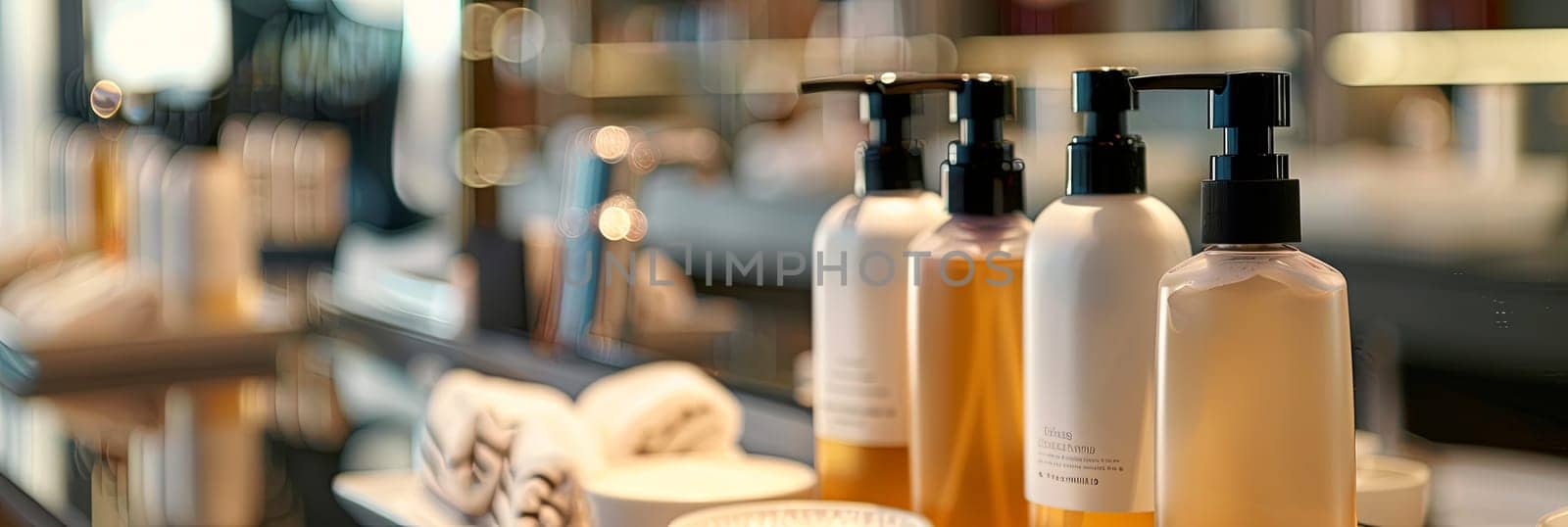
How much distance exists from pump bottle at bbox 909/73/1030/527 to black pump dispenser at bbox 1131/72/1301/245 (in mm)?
90

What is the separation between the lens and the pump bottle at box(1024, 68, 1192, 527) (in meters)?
0.40

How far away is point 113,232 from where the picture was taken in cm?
133

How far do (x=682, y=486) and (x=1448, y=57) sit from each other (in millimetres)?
426

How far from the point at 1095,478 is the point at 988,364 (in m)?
0.06

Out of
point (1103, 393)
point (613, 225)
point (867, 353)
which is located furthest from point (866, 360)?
point (613, 225)

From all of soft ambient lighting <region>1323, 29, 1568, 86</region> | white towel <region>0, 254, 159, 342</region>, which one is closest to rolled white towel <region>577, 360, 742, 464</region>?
soft ambient lighting <region>1323, 29, 1568, 86</region>

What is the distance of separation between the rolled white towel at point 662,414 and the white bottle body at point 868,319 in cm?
10

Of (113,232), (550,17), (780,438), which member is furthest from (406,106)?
(780,438)

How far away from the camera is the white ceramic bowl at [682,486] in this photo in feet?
1.49

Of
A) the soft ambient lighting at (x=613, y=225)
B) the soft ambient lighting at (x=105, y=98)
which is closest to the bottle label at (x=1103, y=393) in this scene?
the soft ambient lighting at (x=613, y=225)

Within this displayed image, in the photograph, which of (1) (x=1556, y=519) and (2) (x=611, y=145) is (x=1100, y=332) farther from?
(2) (x=611, y=145)

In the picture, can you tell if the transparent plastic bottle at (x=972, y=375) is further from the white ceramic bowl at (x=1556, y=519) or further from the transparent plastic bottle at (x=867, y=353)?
the white ceramic bowl at (x=1556, y=519)

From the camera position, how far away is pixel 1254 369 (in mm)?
353

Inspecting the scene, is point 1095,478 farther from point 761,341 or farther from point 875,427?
point 761,341
